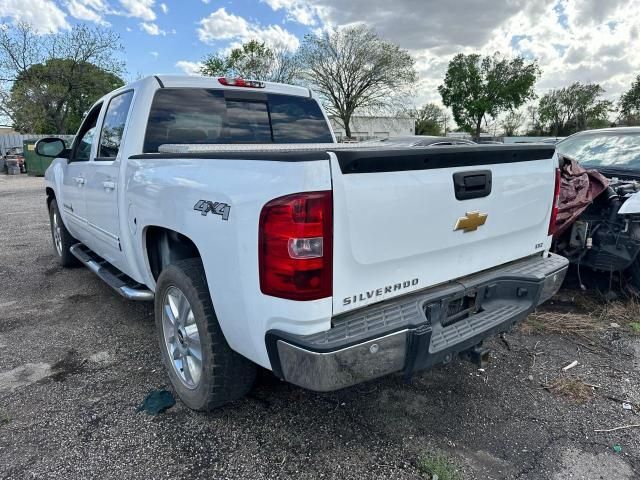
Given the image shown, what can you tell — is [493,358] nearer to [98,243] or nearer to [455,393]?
[455,393]

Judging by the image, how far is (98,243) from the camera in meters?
4.12

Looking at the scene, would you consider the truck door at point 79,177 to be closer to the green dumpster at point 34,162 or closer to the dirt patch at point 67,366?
the dirt patch at point 67,366

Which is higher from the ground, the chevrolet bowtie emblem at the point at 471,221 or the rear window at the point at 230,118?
the rear window at the point at 230,118

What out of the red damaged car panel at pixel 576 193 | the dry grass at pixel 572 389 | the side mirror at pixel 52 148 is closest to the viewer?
the dry grass at pixel 572 389

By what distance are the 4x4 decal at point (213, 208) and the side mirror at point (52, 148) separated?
3.39 m

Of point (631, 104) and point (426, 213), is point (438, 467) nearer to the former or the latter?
point (426, 213)

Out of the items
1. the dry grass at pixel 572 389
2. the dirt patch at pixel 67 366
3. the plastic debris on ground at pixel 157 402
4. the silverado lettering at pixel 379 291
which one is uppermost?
the silverado lettering at pixel 379 291

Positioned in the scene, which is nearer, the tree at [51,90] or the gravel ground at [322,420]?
the gravel ground at [322,420]

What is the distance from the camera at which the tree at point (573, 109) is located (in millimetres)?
51719

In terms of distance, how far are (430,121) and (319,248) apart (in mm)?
65041

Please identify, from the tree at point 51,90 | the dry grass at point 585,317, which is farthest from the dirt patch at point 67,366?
the tree at point 51,90

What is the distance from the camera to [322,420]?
105 inches

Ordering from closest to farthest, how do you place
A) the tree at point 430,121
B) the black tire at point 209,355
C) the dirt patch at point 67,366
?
the black tire at point 209,355, the dirt patch at point 67,366, the tree at point 430,121

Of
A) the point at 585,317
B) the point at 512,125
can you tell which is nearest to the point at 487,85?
the point at 512,125
